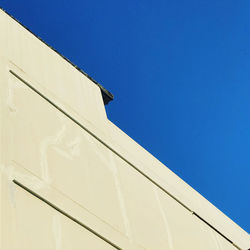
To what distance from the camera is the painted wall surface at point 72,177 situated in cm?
272

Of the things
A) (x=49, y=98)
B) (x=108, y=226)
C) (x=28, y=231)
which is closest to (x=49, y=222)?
(x=28, y=231)

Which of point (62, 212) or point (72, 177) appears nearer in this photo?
point (62, 212)

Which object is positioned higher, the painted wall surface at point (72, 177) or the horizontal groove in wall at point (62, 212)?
the painted wall surface at point (72, 177)

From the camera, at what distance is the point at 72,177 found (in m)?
3.37

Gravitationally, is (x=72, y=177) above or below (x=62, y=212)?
above

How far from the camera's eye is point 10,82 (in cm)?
379

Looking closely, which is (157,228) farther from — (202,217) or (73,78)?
(73,78)

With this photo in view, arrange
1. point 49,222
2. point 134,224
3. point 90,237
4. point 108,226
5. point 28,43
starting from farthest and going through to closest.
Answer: point 28,43 < point 134,224 < point 108,226 < point 90,237 < point 49,222

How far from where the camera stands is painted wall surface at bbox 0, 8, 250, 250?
8.91ft

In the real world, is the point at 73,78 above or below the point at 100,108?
above

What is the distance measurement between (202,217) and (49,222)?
2.96 meters

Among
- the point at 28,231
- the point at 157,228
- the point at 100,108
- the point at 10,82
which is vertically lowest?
the point at 28,231

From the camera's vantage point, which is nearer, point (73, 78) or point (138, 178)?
point (138, 178)

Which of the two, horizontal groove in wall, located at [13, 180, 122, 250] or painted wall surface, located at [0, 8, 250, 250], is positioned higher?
painted wall surface, located at [0, 8, 250, 250]
